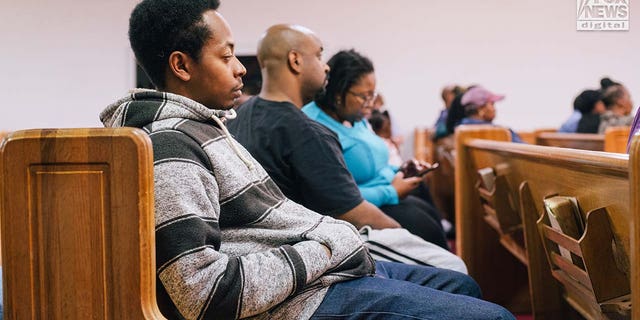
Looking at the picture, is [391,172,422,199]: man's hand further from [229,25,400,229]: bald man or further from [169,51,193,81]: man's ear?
[169,51,193,81]: man's ear

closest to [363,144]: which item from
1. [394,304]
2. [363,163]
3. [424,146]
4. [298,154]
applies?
[363,163]

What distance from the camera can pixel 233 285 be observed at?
109 centimetres

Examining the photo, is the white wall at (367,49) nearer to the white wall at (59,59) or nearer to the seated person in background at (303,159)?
the white wall at (59,59)

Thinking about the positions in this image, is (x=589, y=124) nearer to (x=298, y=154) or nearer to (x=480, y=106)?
(x=480, y=106)

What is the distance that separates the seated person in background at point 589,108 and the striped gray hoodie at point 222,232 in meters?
4.15

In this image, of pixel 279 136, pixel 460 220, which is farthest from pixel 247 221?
pixel 460 220

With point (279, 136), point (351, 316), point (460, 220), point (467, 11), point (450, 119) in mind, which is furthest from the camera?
point (467, 11)

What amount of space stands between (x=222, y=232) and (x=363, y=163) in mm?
1406

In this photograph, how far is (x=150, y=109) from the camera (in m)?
1.17

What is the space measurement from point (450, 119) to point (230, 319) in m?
3.68

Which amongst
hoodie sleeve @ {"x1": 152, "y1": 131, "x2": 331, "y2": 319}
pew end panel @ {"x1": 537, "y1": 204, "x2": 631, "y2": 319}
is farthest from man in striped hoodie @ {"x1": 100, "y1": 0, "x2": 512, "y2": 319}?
pew end panel @ {"x1": 537, "y1": 204, "x2": 631, "y2": 319}

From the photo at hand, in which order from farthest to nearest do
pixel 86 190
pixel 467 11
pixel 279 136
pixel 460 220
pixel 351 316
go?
pixel 467 11
pixel 460 220
pixel 279 136
pixel 351 316
pixel 86 190

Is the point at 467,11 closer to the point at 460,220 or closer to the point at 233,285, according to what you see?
the point at 460,220

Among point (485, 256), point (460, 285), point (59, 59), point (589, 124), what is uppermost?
point (59, 59)
